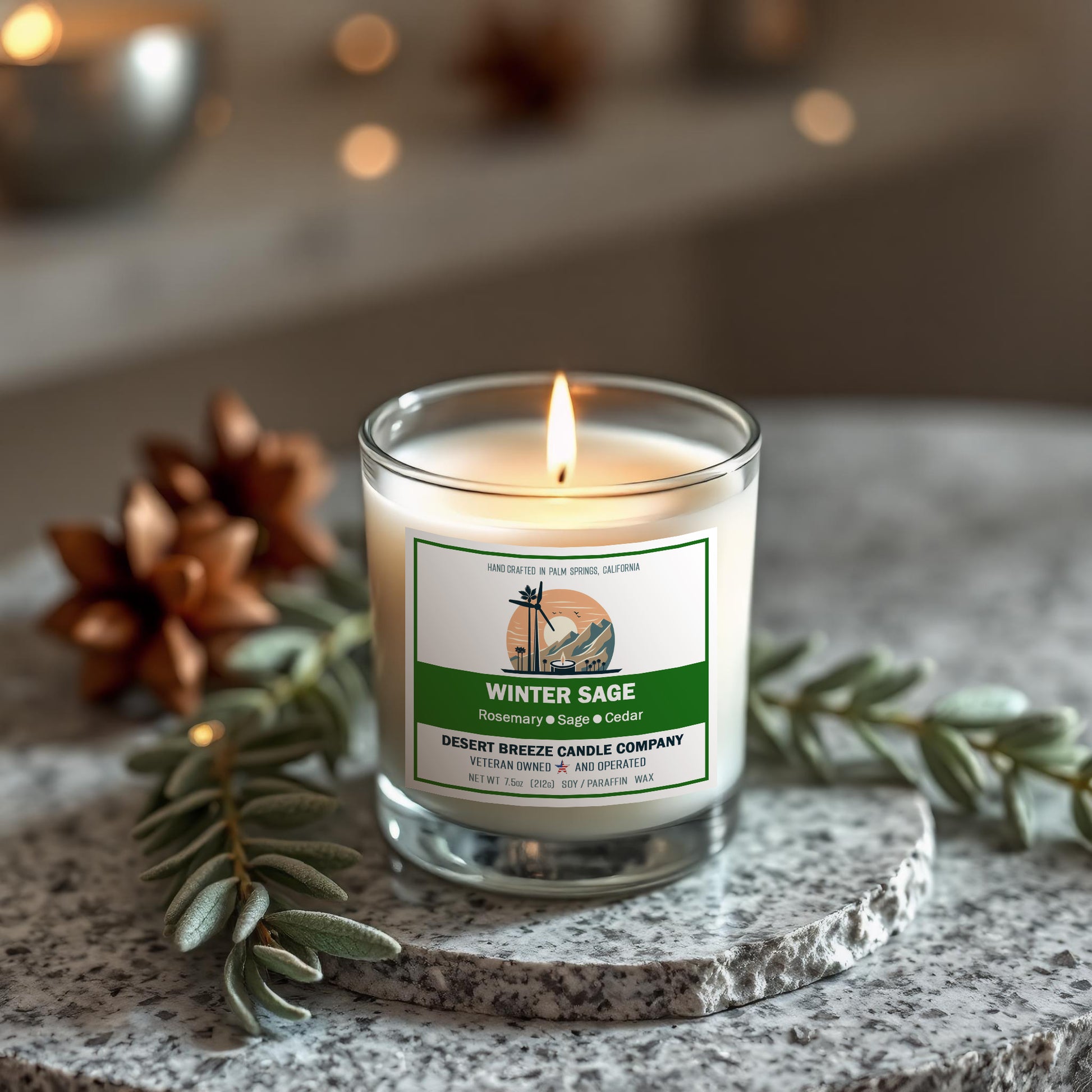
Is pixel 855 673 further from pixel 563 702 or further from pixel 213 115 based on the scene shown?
pixel 213 115

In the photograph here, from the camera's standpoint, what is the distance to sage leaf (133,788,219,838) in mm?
477

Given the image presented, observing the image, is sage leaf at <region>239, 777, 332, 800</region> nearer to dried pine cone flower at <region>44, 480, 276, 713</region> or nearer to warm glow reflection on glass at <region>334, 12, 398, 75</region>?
dried pine cone flower at <region>44, 480, 276, 713</region>

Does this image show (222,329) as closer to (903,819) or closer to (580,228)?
(580,228)

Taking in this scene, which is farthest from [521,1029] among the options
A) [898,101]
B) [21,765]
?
[898,101]

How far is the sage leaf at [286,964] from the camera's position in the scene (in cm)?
40

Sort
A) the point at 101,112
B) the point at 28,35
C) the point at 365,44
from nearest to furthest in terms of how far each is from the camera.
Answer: the point at 101,112 < the point at 28,35 < the point at 365,44

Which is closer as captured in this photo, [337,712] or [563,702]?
[563,702]

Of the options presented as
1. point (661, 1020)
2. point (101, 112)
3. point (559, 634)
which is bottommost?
point (661, 1020)

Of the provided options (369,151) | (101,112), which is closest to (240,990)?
(101,112)

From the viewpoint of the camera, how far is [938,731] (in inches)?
20.8

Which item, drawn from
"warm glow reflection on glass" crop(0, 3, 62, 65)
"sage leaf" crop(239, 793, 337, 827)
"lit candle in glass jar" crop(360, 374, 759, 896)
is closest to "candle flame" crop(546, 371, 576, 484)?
"lit candle in glass jar" crop(360, 374, 759, 896)

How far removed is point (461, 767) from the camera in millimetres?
448

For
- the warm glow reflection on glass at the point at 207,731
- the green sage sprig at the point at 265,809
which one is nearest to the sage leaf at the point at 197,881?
the green sage sprig at the point at 265,809

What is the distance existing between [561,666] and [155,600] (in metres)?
0.25
